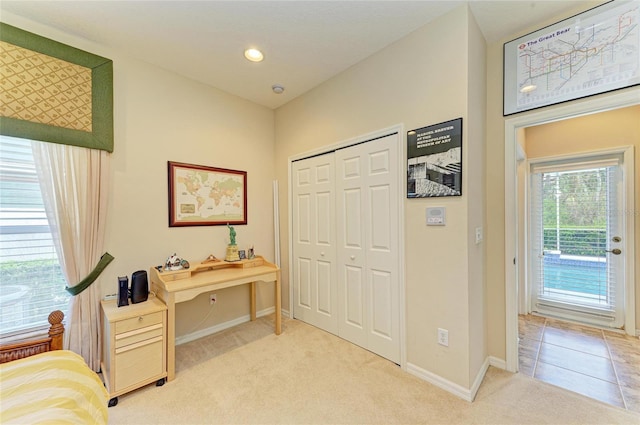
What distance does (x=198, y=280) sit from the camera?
2270 millimetres

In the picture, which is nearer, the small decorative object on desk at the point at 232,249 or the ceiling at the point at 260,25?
the ceiling at the point at 260,25

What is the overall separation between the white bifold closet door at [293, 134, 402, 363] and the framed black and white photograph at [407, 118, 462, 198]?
0.16m

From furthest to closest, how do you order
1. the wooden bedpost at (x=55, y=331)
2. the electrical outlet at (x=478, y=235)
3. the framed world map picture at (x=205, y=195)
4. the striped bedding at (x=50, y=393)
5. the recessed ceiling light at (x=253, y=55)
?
the framed world map picture at (x=205, y=195) → the recessed ceiling light at (x=253, y=55) → the electrical outlet at (x=478, y=235) → the wooden bedpost at (x=55, y=331) → the striped bedding at (x=50, y=393)

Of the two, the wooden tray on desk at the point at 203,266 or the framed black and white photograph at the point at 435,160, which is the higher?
the framed black and white photograph at the point at 435,160

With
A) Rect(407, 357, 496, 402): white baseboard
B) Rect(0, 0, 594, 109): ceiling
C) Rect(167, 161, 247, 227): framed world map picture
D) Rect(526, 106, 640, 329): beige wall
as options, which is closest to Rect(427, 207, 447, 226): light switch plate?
Rect(407, 357, 496, 402): white baseboard

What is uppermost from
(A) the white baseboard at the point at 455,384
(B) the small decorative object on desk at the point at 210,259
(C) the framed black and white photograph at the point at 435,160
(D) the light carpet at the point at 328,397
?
(C) the framed black and white photograph at the point at 435,160

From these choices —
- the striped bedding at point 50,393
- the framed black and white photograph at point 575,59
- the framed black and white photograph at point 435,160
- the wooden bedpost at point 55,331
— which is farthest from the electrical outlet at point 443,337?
the wooden bedpost at point 55,331

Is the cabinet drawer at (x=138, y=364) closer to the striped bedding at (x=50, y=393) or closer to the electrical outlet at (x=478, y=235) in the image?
the striped bedding at (x=50, y=393)

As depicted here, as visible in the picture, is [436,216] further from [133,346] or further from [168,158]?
[168,158]

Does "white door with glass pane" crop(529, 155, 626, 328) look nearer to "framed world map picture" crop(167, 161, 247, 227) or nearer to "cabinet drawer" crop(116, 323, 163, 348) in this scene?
"framed world map picture" crop(167, 161, 247, 227)

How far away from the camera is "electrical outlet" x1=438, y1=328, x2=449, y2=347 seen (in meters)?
1.88

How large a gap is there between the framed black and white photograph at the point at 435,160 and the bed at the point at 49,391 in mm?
2226

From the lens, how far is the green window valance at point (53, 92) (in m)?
1.74

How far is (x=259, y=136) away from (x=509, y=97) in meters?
2.64
